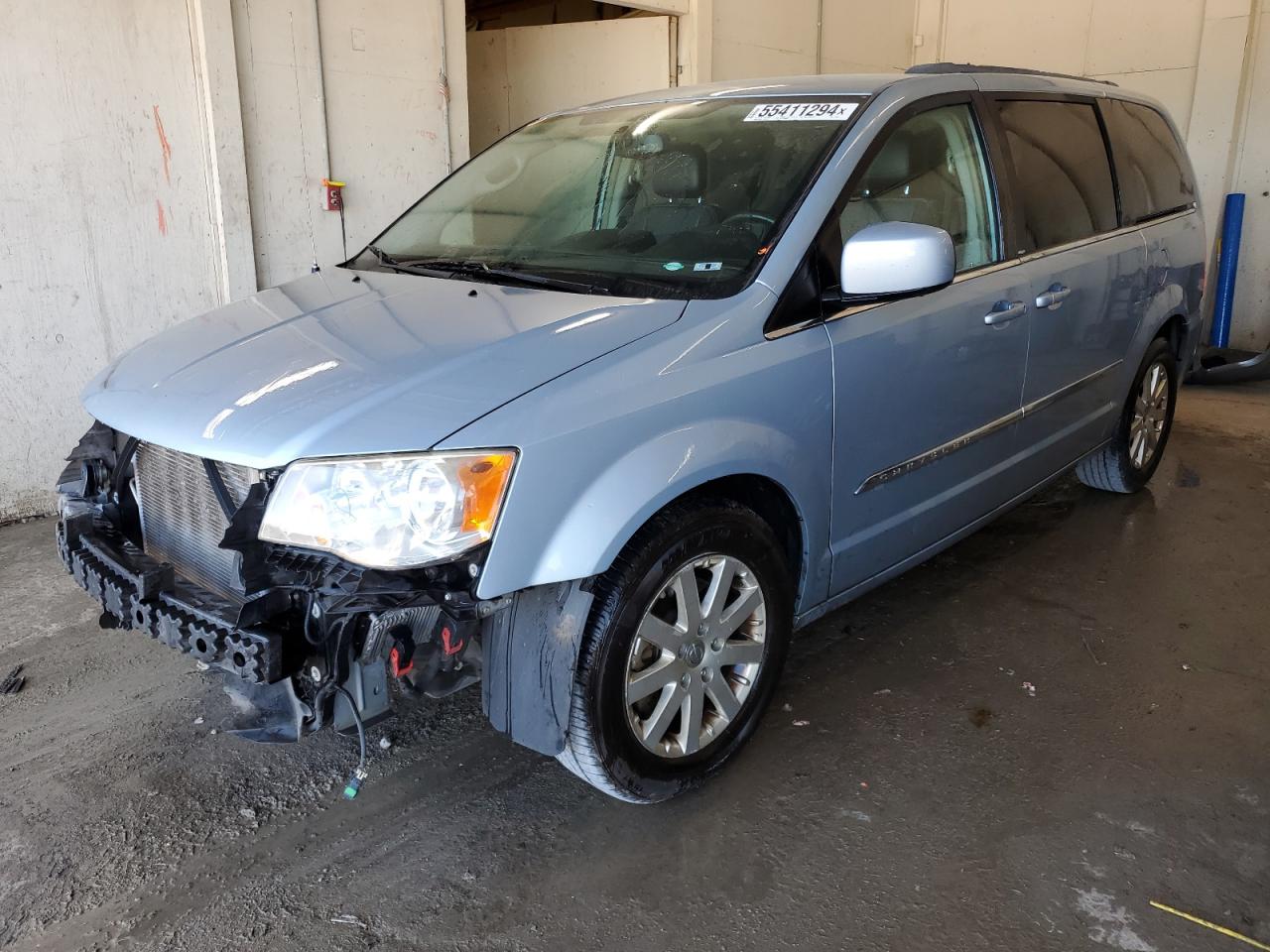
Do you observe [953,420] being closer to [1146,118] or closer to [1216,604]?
[1216,604]

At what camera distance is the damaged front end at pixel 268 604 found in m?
1.81

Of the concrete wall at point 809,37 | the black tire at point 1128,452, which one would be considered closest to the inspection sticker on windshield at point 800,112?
the black tire at point 1128,452

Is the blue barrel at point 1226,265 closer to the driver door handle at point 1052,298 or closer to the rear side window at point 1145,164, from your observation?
the rear side window at point 1145,164

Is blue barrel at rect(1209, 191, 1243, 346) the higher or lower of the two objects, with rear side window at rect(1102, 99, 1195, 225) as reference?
lower

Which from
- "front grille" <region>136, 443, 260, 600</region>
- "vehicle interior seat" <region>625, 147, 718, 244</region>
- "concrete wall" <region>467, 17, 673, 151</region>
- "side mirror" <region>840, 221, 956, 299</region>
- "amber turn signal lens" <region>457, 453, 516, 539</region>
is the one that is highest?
"concrete wall" <region>467, 17, 673, 151</region>

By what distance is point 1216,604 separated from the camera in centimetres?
344

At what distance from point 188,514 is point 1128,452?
3.80m

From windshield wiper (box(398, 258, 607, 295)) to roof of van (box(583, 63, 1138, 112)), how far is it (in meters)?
0.87

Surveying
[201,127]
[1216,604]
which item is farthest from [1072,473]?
[201,127]

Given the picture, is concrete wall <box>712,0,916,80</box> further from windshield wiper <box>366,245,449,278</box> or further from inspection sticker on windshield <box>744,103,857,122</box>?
windshield wiper <box>366,245,449,278</box>

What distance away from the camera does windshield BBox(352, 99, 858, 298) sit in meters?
2.42

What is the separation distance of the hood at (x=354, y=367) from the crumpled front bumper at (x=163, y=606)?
252mm

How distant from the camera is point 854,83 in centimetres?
275

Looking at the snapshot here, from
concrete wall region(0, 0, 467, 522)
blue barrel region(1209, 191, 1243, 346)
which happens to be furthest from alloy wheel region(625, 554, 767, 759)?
blue barrel region(1209, 191, 1243, 346)
